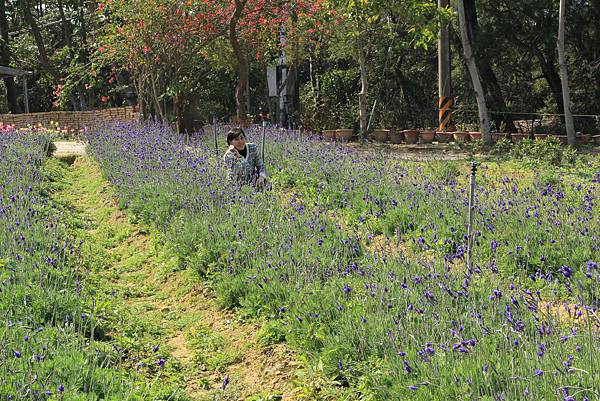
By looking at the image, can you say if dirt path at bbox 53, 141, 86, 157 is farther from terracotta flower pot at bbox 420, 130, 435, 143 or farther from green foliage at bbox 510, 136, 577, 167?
green foliage at bbox 510, 136, 577, 167

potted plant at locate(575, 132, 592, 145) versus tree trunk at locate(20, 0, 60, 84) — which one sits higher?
tree trunk at locate(20, 0, 60, 84)

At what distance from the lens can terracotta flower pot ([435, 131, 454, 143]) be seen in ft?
62.1

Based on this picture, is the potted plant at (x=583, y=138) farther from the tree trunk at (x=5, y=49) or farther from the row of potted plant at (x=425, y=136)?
the tree trunk at (x=5, y=49)

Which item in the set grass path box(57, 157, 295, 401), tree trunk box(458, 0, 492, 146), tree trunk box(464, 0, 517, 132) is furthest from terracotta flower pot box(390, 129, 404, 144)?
grass path box(57, 157, 295, 401)

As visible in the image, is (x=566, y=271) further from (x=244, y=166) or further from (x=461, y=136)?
(x=461, y=136)

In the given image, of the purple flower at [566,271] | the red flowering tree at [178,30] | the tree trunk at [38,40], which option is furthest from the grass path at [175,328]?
the tree trunk at [38,40]

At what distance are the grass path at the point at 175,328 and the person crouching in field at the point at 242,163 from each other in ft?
4.11

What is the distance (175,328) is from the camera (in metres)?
5.27

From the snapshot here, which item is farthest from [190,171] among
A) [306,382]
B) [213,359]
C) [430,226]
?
[306,382]

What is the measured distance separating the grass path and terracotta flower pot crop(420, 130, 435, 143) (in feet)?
41.9

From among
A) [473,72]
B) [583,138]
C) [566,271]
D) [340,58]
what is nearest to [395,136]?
[340,58]

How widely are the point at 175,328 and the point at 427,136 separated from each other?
15.2 metres

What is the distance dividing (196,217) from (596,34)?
57.6 ft

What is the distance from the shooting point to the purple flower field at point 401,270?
313 centimetres
